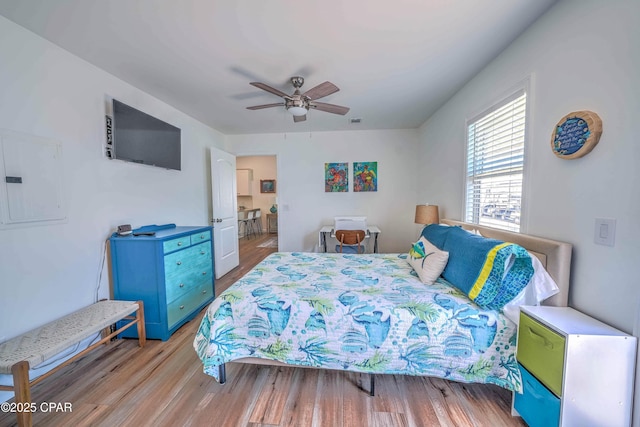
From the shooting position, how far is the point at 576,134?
1.30m

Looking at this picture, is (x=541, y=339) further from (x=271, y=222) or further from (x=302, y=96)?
(x=271, y=222)

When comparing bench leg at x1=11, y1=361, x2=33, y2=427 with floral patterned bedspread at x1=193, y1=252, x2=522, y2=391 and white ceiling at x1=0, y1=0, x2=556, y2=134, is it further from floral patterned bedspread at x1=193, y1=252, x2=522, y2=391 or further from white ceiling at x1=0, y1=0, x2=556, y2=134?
white ceiling at x1=0, y1=0, x2=556, y2=134

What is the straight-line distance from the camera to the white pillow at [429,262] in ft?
5.94

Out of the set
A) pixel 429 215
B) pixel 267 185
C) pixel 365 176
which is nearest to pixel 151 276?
pixel 429 215

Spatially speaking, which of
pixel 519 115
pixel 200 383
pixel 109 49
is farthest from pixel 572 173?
pixel 109 49

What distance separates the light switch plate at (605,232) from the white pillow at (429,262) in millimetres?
786

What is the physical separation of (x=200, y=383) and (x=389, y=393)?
1.28 m

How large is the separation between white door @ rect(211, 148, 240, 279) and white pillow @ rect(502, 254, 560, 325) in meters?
3.37

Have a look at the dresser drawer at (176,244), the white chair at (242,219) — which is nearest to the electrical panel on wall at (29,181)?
the dresser drawer at (176,244)

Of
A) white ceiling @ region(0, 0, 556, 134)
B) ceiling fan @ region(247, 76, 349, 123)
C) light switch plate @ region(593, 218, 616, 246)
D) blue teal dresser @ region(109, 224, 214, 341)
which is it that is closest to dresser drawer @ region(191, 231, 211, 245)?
blue teal dresser @ region(109, 224, 214, 341)

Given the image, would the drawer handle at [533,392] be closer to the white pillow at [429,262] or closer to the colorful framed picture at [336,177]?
the white pillow at [429,262]

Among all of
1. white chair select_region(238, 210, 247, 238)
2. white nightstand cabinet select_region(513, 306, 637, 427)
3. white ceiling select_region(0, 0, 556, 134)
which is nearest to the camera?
white nightstand cabinet select_region(513, 306, 637, 427)

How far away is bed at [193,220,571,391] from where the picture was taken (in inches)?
54.3

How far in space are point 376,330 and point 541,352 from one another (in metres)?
0.80
